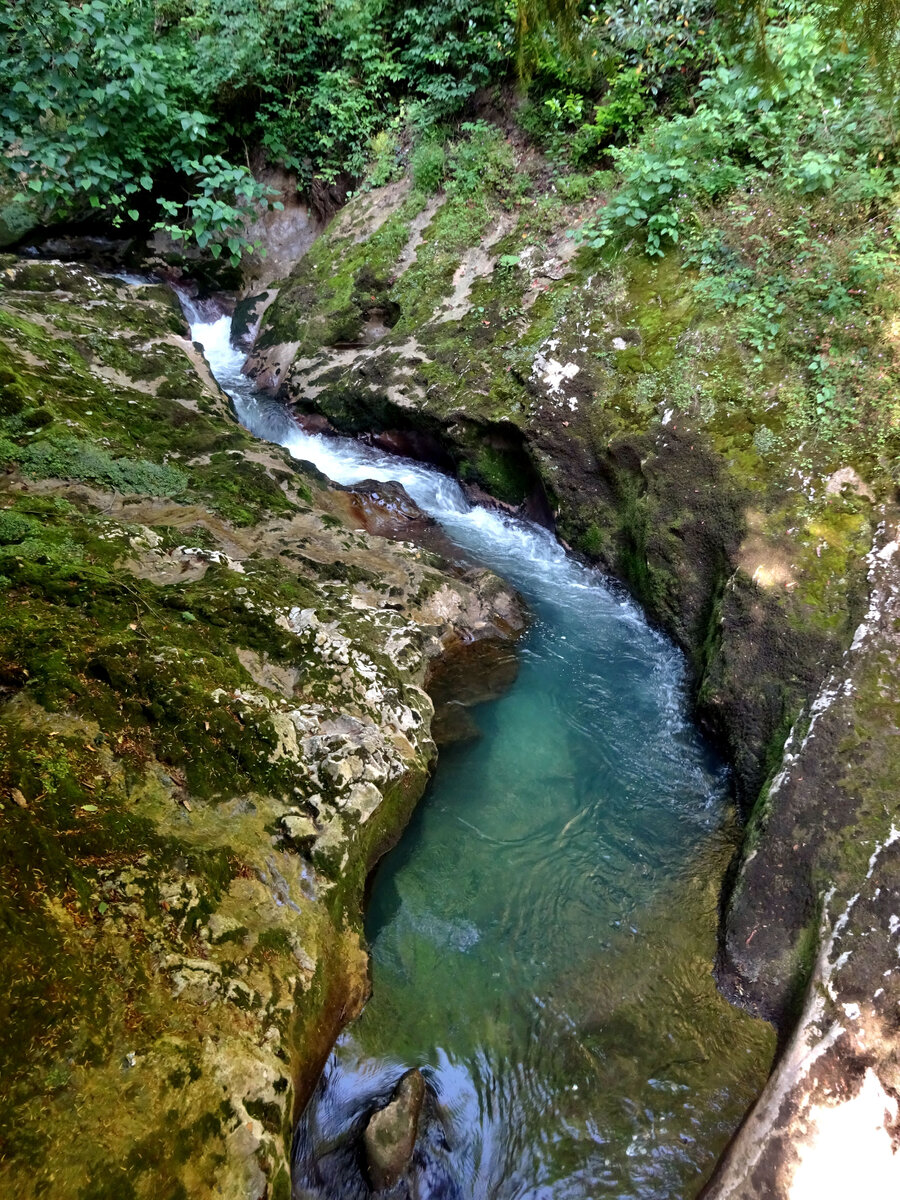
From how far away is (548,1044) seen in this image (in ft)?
11.9

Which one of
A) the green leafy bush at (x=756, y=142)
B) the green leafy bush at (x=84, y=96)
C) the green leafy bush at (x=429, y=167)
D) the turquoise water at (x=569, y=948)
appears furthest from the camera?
the green leafy bush at (x=429, y=167)

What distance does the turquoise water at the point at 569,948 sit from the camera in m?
3.31

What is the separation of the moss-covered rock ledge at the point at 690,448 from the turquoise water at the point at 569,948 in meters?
0.33

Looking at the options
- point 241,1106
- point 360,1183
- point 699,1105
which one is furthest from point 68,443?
point 699,1105

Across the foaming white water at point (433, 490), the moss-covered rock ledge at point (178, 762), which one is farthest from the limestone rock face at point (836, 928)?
the foaming white water at point (433, 490)

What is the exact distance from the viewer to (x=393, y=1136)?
3119 mm

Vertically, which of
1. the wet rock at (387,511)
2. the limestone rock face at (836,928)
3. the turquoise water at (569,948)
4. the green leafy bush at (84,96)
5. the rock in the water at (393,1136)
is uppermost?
the green leafy bush at (84,96)

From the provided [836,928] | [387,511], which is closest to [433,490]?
[387,511]

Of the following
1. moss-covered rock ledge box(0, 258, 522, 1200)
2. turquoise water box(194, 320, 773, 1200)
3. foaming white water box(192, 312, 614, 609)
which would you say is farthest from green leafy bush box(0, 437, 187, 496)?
turquoise water box(194, 320, 773, 1200)

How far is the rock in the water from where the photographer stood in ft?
10.0

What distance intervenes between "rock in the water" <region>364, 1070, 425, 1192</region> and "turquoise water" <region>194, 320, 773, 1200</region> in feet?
0.69

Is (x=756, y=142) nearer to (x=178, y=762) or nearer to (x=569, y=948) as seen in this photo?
(x=569, y=948)

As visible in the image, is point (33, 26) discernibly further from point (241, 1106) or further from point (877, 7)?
point (241, 1106)

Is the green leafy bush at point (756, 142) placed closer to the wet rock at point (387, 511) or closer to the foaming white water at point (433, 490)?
the foaming white water at point (433, 490)
